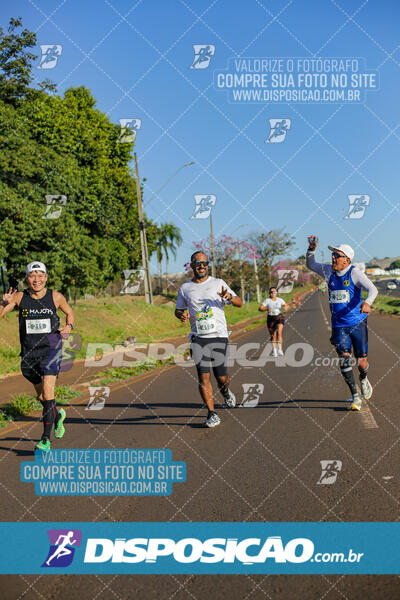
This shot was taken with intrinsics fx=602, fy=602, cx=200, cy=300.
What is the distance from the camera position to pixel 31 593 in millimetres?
3389

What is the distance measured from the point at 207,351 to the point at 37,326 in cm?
203

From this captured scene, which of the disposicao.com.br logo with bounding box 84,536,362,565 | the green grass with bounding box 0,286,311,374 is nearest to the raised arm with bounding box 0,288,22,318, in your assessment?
the disposicao.com.br logo with bounding box 84,536,362,565

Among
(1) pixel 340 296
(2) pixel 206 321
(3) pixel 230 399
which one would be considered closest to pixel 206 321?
(2) pixel 206 321

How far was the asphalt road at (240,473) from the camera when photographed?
11.1 feet

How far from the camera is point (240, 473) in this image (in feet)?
17.5

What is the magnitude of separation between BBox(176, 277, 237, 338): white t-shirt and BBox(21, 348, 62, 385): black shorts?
162 centimetres

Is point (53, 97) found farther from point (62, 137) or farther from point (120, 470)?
point (120, 470)

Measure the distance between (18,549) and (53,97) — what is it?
103 feet

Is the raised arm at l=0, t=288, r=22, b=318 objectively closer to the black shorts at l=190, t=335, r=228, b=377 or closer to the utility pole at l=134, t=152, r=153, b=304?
the black shorts at l=190, t=335, r=228, b=377

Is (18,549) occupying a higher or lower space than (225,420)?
lower

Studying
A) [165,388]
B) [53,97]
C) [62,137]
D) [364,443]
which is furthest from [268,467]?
[53,97]

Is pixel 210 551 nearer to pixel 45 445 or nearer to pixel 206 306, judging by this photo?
pixel 45 445

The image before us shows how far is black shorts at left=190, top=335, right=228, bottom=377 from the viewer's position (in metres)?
7.33

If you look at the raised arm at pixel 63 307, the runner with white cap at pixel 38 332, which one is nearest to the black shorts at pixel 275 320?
the raised arm at pixel 63 307
